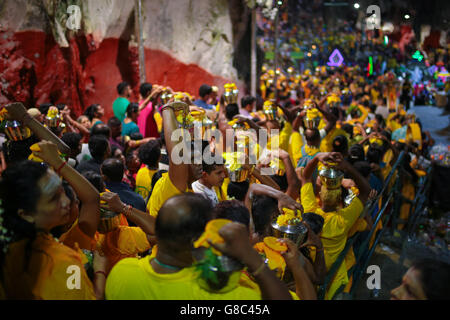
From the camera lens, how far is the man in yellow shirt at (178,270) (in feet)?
5.03

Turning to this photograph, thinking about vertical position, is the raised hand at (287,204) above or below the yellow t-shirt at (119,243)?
above

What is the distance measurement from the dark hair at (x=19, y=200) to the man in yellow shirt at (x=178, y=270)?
400 mm

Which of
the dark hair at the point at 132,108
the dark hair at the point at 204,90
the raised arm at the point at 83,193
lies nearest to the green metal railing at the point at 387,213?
the raised arm at the point at 83,193

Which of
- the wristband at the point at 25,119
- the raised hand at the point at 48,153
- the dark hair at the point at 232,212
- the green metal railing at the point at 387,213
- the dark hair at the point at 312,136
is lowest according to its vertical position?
the green metal railing at the point at 387,213

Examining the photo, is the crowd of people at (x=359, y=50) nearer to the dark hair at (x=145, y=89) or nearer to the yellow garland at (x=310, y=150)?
the dark hair at (x=145, y=89)

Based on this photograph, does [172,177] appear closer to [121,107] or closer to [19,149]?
[19,149]

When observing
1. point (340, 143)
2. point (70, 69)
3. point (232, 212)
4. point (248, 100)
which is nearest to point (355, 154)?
point (340, 143)

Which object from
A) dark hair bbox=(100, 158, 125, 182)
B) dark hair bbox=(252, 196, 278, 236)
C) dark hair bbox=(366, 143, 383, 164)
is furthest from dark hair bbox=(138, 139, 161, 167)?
dark hair bbox=(366, 143, 383, 164)

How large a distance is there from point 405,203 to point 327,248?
140 inches

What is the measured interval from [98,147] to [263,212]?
189 cm

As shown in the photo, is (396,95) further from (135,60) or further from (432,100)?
(135,60)

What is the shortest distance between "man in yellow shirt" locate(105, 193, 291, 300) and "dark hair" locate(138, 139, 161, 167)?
2.01 m

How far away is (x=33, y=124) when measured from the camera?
8.18ft

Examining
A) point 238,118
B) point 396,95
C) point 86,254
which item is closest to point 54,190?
point 86,254
